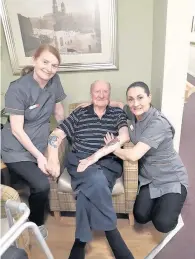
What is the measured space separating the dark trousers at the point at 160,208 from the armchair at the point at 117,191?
3.3 inches

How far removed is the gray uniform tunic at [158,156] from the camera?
5.42 ft

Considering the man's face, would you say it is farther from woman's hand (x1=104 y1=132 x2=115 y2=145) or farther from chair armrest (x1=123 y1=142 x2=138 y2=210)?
chair armrest (x1=123 y1=142 x2=138 y2=210)

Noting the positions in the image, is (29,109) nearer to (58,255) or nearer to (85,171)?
(85,171)

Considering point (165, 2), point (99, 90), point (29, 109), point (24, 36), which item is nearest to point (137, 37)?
point (165, 2)

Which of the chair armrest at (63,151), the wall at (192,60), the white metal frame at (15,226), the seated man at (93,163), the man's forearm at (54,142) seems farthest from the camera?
the wall at (192,60)

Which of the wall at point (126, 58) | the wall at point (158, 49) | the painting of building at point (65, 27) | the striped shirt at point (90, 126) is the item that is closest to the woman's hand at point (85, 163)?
the striped shirt at point (90, 126)

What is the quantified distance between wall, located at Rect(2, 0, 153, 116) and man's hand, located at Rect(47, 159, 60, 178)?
800 mm

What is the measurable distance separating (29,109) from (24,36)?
786 millimetres

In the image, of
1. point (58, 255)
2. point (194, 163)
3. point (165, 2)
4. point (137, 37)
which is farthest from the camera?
point (194, 163)

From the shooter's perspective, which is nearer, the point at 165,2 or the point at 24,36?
the point at 165,2

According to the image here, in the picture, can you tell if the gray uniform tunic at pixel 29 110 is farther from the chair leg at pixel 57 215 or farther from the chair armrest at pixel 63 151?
the chair leg at pixel 57 215

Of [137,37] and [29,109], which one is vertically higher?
[137,37]

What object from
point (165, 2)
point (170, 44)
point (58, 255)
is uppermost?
point (165, 2)

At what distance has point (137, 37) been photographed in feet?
7.13
